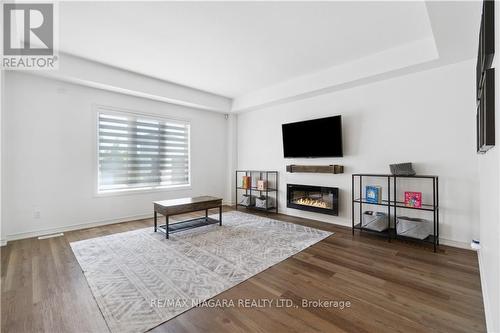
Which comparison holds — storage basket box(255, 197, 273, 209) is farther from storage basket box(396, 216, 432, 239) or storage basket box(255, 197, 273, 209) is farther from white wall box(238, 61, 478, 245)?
storage basket box(396, 216, 432, 239)

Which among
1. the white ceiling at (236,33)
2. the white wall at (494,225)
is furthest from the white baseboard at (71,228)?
the white wall at (494,225)

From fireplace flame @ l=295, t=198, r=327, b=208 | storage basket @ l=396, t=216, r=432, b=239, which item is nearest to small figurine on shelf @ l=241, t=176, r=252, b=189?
fireplace flame @ l=295, t=198, r=327, b=208

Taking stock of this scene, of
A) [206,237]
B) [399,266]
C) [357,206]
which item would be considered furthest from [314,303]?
[357,206]

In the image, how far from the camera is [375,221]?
337 cm

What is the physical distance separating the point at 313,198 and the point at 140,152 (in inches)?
142

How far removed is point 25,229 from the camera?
3.42m

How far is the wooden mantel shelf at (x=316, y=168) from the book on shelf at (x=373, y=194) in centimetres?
63

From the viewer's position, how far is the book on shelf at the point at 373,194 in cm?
343

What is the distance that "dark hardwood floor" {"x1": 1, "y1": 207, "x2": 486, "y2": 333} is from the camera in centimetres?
160

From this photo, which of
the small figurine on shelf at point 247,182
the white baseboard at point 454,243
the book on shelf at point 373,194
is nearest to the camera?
the white baseboard at point 454,243

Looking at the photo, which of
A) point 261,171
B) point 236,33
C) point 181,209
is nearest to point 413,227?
point 261,171

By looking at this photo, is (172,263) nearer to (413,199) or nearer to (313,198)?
(313,198)

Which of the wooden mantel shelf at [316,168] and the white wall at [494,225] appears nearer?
the white wall at [494,225]

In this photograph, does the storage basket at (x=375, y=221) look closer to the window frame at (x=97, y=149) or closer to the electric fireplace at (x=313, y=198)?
the electric fireplace at (x=313, y=198)
